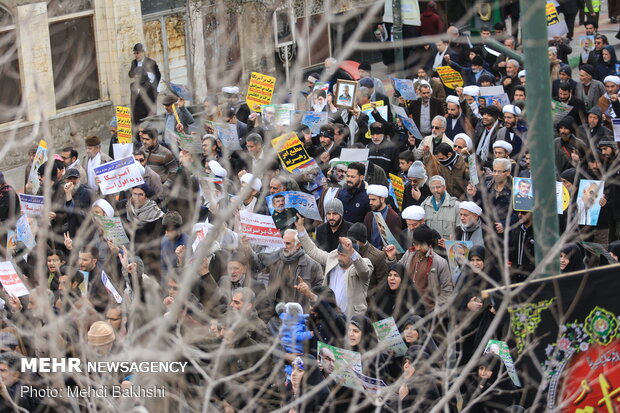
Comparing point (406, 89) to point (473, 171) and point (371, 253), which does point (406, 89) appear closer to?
point (473, 171)

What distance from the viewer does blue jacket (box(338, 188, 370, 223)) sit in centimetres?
1116

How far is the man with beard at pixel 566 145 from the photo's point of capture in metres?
12.1

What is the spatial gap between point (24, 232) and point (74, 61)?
30.3 ft

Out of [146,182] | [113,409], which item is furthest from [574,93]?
[113,409]

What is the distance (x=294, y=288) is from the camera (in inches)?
384

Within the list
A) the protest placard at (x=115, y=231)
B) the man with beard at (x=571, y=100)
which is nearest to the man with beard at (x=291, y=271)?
the protest placard at (x=115, y=231)

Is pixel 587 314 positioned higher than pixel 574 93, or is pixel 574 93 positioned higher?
pixel 587 314

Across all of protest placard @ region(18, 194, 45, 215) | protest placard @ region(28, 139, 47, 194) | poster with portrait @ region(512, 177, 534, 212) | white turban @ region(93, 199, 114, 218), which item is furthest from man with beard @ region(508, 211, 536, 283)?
protest placard @ region(28, 139, 47, 194)

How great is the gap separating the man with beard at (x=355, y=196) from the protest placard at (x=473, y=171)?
118cm

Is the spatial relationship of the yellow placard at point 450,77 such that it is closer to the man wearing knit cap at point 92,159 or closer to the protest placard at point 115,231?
the man wearing knit cap at point 92,159

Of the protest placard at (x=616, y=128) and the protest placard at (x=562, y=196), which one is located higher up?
the protest placard at (x=562, y=196)

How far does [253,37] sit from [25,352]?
46.8ft

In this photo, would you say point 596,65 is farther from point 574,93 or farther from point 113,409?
point 113,409

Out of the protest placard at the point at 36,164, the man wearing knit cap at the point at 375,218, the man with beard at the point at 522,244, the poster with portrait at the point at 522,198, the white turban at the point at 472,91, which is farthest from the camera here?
the white turban at the point at 472,91
